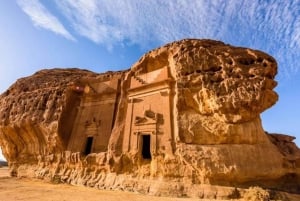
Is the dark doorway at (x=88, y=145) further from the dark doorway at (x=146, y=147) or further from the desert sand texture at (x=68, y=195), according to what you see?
the dark doorway at (x=146, y=147)

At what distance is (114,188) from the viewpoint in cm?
1486

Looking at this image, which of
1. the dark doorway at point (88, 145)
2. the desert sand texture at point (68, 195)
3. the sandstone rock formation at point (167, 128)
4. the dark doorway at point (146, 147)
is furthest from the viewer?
the dark doorway at point (88, 145)

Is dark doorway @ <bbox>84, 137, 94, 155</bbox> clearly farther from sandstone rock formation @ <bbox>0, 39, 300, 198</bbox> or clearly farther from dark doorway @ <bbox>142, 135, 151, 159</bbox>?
dark doorway @ <bbox>142, 135, 151, 159</bbox>

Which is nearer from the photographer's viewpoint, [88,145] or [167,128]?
[167,128]

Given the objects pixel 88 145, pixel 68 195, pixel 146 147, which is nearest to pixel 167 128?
pixel 146 147

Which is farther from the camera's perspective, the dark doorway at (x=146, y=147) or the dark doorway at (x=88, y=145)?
the dark doorway at (x=88, y=145)

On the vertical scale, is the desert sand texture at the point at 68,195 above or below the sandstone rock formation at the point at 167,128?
below

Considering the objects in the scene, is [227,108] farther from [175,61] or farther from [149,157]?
[149,157]

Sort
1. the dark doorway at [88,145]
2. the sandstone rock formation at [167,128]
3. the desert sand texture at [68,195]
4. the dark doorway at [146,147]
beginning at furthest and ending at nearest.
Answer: the dark doorway at [88,145] → the dark doorway at [146,147] → the sandstone rock formation at [167,128] → the desert sand texture at [68,195]

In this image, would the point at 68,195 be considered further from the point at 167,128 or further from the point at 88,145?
the point at 88,145

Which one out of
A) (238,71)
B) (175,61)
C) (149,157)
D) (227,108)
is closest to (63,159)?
(149,157)

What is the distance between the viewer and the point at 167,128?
14.5m

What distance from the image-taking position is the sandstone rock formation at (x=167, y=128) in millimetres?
12188

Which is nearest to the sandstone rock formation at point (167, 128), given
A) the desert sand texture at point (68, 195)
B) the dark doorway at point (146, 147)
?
the dark doorway at point (146, 147)
